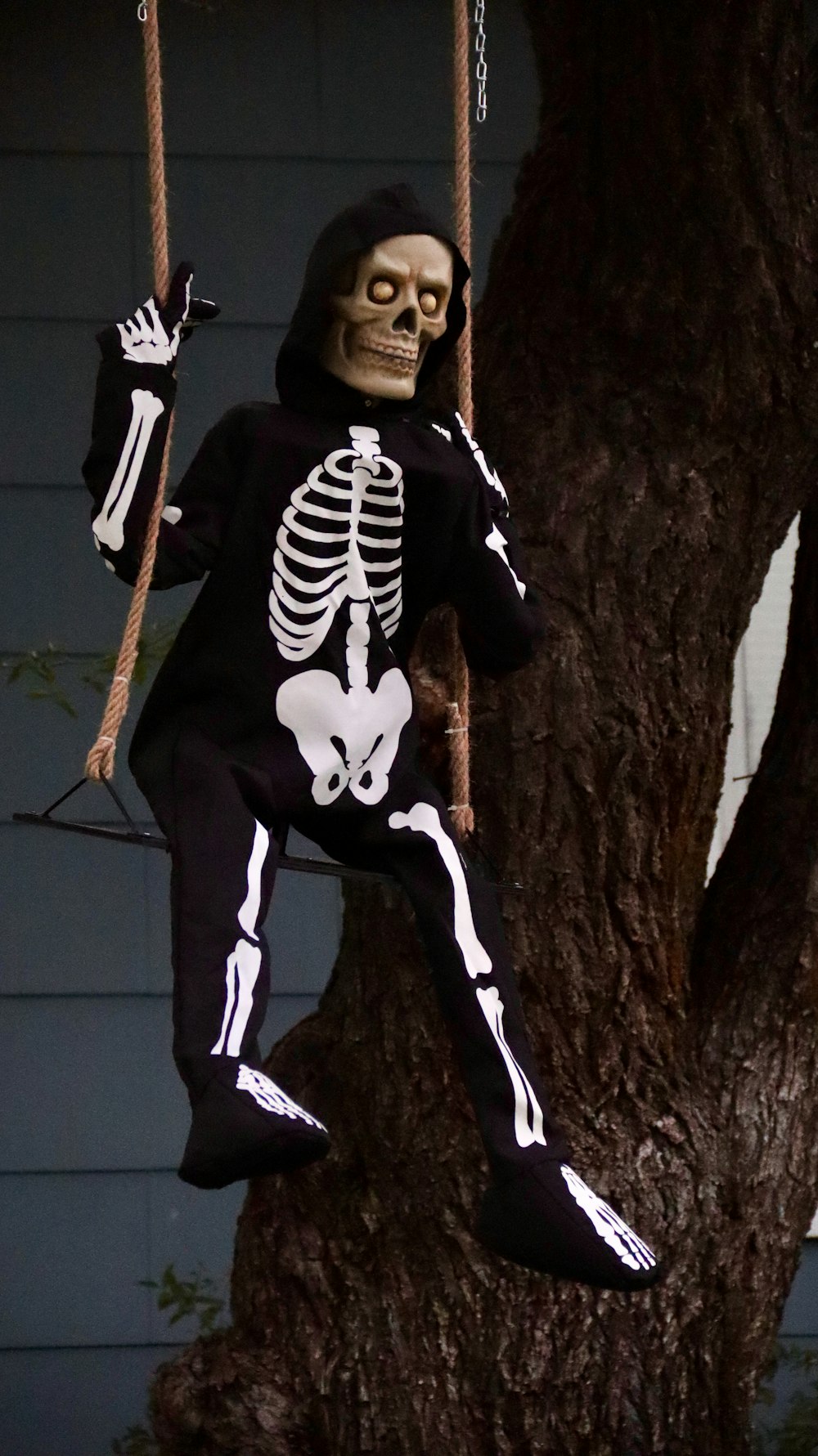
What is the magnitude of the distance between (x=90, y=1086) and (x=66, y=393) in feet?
4.29

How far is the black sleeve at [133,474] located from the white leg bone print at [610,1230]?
2.16ft

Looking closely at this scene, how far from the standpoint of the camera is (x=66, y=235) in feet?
12.3

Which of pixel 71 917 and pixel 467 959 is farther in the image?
pixel 71 917

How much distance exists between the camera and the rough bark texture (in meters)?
2.24

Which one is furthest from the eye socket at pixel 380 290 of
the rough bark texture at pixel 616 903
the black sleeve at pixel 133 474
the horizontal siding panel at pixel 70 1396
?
the horizontal siding panel at pixel 70 1396

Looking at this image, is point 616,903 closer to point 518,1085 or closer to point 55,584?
point 518,1085

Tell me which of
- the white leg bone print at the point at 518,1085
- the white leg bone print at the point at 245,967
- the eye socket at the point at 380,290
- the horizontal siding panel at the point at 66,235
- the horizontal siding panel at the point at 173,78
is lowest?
the white leg bone print at the point at 518,1085

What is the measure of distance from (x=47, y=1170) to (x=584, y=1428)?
1.68 m

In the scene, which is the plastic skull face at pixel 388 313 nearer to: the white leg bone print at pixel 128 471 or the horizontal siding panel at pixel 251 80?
the white leg bone print at pixel 128 471

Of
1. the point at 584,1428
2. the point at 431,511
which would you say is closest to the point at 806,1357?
the point at 584,1428

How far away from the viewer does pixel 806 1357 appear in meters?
3.45

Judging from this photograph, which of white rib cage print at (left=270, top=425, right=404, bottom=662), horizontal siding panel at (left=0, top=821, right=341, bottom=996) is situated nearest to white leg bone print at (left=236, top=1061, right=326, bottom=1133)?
white rib cage print at (left=270, top=425, right=404, bottom=662)

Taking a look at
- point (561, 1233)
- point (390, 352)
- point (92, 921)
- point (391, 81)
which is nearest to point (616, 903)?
point (561, 1233)

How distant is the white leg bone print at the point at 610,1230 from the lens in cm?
173
